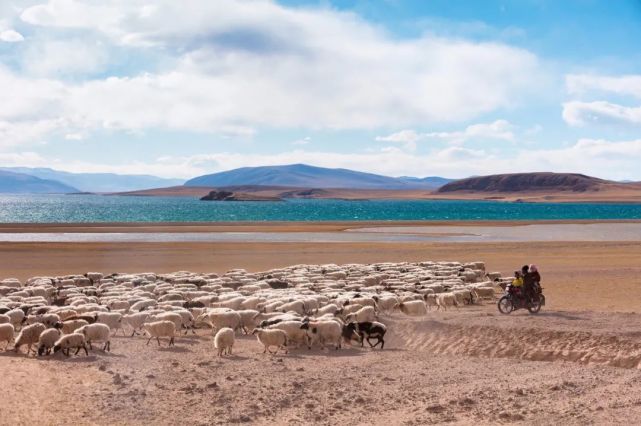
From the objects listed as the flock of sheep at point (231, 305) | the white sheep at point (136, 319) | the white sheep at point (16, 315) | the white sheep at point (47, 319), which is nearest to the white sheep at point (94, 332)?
the flock of sheep at point (231, 305)

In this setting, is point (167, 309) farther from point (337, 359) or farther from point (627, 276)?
point (627, 276)

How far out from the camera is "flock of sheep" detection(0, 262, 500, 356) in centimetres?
1513

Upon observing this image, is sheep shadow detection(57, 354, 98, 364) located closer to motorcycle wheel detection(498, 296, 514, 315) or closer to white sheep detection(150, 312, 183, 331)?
white sheep detection(150, 312, 183, 331)

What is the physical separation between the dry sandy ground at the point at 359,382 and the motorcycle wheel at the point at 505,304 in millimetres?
2570

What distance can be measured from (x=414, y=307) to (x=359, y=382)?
784cm

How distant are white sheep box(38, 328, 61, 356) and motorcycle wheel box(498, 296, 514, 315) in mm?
12388

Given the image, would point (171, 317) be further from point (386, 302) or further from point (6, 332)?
point (386, 302)

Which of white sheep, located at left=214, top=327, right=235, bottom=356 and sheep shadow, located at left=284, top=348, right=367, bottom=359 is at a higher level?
white sheep, located at left=214, top=327, right=235, bottom=356

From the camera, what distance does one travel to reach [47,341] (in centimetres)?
1441

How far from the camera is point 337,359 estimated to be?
1442 cm

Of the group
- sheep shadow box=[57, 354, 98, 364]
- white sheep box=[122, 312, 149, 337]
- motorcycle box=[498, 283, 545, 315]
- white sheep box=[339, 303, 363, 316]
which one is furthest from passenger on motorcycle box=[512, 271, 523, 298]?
sheep shadow box=[57, 354, 98, 364]

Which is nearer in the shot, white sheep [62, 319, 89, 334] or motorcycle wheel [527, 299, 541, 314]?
white sheep [62, 319, 89, 334]

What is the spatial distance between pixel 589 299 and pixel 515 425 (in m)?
14.2

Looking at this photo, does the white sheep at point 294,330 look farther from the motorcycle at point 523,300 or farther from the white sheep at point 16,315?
the white sheep at point 16,315
